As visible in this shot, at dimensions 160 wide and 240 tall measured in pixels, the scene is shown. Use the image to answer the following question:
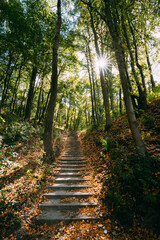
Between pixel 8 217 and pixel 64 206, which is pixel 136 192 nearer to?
pixel 64 206

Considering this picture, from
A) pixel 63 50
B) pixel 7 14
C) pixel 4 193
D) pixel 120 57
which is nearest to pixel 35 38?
pixel 7 14

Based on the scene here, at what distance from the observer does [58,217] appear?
3326 mm

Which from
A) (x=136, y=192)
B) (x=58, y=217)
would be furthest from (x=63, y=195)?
(x=136, y=192)

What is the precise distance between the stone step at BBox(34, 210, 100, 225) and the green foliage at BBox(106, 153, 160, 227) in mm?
798

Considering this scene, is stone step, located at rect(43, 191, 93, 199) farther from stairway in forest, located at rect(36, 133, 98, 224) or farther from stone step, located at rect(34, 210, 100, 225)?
stone step, located at rect(34, 210, 100, 225)

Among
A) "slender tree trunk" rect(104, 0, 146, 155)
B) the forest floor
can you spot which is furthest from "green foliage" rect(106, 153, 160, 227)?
"slender tree trunk" rect(104, 0, 146, 155)

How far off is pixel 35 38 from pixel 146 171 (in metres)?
10.9

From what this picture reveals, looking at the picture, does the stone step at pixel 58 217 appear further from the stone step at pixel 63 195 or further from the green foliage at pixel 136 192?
the green foliage at pixel 136 192

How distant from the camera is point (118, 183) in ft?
12.7

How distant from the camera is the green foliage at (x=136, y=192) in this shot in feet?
9.54

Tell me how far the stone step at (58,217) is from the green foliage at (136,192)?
798 mm

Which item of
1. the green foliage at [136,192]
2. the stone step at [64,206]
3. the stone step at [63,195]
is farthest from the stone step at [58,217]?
the green foliage at [136,192]

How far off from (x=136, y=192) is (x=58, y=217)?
8.51 feet

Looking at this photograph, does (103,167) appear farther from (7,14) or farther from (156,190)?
(7,14)
